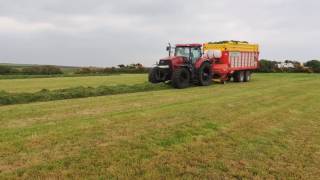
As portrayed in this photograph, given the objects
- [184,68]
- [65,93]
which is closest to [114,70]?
[184,68]

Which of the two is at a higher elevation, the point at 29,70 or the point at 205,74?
the point at 205,74

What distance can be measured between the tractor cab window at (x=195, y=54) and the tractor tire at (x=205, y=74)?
49 cm

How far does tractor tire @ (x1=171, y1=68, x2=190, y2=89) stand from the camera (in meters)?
22.5

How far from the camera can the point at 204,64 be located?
24.9 meters

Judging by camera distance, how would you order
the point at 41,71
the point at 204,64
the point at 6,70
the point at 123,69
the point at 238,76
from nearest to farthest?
the point at 204,64, the point at 238,76, the point at 6,70, the point at 41,71, the point at 123,69

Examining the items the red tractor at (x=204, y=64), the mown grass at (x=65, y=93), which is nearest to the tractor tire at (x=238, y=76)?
the red tractor at (x=204, y=64)

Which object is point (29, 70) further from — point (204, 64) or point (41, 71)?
point (204, 64)

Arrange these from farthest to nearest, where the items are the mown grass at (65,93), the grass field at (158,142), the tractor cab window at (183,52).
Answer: the tractor cab window at (183,52) → the mown grass at (65,93) → the grass field at (158,142)

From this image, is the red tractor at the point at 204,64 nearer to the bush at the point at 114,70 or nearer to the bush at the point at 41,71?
the bush at the point at 41,71

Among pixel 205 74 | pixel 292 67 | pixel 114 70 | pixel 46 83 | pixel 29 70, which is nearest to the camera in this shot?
pixel 205 74

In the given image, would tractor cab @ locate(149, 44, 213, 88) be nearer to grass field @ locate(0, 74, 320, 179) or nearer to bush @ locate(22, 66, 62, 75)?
grass field @ locate(0, 74, 320, 179)

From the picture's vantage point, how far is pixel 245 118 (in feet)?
39.7

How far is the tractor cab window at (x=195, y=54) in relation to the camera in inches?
959

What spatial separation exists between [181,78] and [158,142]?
14532 mm
